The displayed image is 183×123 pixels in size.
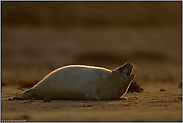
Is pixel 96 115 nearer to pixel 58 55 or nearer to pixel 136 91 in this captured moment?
pixel 136 91

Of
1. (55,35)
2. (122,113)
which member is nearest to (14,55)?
(55,35)

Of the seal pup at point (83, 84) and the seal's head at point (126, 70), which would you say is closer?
the seal pup at point (83, 84)

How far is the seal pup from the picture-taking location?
7391 mm

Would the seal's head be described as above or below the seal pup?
above

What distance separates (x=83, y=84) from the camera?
742 centimetres

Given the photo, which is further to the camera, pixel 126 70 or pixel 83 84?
pixel 126 70

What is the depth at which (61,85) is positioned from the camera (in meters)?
7.43

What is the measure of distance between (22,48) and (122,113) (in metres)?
26.7

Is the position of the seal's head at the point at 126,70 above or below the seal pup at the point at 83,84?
above

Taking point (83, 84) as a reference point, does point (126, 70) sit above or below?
above

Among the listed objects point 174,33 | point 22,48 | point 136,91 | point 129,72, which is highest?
point 174,33

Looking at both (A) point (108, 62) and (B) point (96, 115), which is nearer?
(B) point (96, 115)

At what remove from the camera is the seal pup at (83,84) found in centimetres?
739

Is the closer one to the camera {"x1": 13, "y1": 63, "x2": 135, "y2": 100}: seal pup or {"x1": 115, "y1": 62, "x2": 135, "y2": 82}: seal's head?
{"x1": 13, "y1": 63, "x2": 135, "y2": 100}: seal pup
